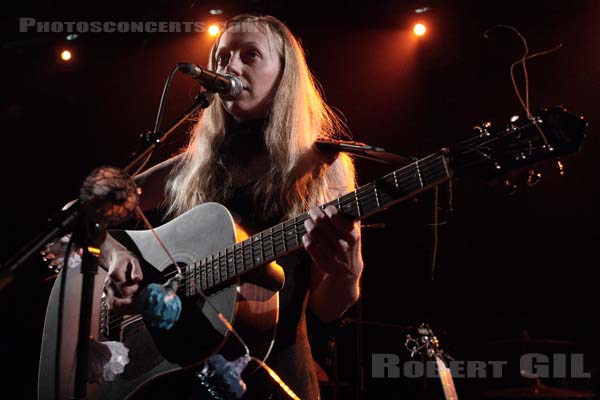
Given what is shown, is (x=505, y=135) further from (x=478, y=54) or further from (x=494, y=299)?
(x=494, y=299)

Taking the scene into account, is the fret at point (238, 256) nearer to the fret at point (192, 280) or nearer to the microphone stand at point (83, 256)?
the fret at point (192, 280)

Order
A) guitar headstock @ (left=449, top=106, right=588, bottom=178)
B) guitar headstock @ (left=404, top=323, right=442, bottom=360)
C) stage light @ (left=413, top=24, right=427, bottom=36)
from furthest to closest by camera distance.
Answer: stage light @ (left=413, top=24, right=427, bottom=36) < guitar headstock @ (left=404, top=323, right=442, bottom=360) < guitar headstock @ (left=449, top=106, right=588, bottom=178)

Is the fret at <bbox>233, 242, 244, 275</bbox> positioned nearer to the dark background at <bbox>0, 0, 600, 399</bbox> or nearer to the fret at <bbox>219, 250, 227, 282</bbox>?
the fret at <bbox>219, 250, 227, 282</bbox>

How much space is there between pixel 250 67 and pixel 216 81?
0.39m

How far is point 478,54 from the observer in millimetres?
5465

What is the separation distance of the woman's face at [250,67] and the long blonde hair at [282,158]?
0.05 metres

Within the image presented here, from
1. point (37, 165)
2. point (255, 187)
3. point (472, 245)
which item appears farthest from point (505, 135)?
point (37, 165)

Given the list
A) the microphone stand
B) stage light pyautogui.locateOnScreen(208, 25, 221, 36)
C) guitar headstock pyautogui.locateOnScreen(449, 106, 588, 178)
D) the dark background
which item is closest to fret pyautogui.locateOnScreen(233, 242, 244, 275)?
the microphone stand

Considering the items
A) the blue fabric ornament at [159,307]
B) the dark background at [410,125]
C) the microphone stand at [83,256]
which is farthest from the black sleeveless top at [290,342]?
the dark background at [410,125]

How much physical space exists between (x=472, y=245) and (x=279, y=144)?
4015 millimetres

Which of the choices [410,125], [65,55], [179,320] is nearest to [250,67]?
[179,320]

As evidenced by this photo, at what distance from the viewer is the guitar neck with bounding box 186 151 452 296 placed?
1.81 metres

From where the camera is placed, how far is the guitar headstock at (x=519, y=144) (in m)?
1.54

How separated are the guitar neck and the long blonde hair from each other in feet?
0.72
